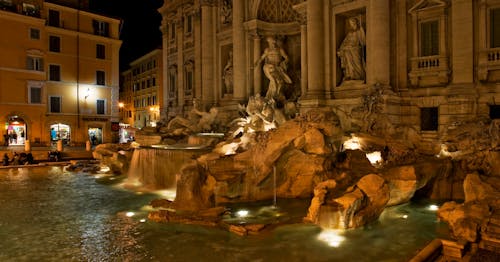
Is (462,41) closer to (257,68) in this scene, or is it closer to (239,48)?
(257,68)

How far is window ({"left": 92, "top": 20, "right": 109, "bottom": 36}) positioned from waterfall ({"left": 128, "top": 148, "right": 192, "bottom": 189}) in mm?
23942

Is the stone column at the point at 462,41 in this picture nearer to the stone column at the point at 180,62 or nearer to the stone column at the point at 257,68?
the stone column at the point at 257,68

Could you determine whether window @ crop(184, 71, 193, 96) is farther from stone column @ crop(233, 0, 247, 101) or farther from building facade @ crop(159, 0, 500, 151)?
stone column @ crop(233, 0, 247, 101)

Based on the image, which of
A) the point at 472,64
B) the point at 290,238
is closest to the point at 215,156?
the point at 290,238

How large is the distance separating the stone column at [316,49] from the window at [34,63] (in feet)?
76.8

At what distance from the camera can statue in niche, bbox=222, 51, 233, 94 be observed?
854 inches

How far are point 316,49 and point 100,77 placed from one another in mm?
24080

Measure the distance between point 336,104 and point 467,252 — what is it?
389 inches

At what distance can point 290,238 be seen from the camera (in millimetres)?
7430

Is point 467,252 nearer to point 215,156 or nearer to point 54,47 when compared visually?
point 215,156

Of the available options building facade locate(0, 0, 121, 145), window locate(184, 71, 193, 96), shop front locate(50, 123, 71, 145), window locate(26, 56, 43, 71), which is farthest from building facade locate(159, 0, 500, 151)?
shop front locate(50, 123, 71, 145)

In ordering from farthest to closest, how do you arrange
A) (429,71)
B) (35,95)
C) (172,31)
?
(35,95), (172,31), (429,71)

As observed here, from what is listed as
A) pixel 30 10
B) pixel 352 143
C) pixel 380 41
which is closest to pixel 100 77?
pixel 30 10

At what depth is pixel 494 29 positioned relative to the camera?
42.4ft
